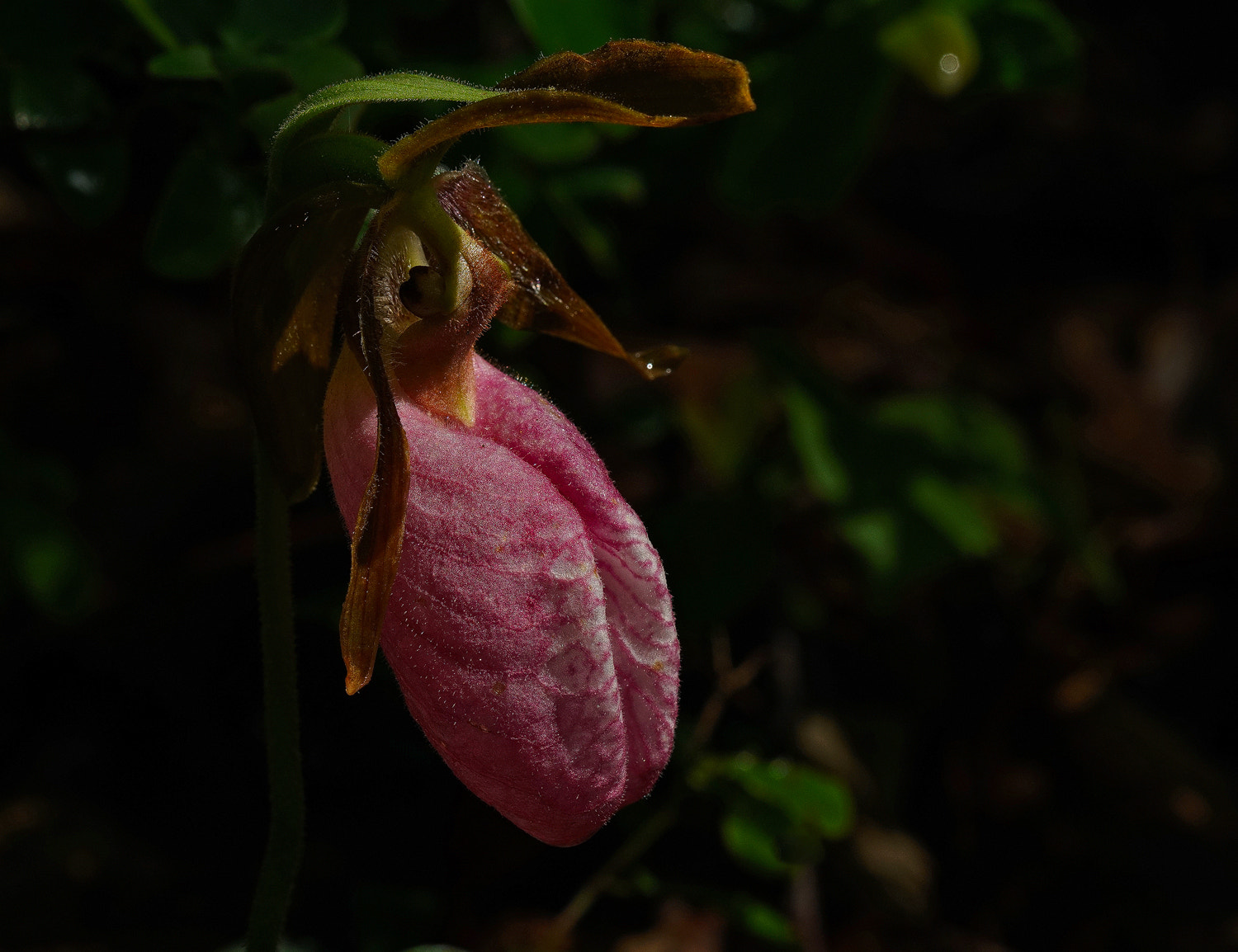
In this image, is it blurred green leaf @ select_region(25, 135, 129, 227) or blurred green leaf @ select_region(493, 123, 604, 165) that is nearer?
blurred green leaf @ select_region(25, 135, 129, 227)

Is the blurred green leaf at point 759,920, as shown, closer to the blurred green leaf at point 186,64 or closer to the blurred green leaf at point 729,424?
the blurred green leaf at point 729,424

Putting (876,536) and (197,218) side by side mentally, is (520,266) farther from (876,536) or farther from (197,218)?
(876,536)

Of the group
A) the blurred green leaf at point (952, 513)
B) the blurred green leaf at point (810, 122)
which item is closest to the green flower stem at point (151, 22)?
the blurred green leaf at point (810, 122)

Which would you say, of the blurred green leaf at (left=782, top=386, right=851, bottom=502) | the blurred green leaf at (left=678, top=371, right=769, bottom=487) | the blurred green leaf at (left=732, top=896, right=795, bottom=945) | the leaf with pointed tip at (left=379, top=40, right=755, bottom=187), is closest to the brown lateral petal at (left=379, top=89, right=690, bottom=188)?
the leaf with pointed tip at (left=379, top=40, right=755, bottom=187)

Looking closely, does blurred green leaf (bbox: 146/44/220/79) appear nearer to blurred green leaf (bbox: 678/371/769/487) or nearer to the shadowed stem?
the shadowed stem

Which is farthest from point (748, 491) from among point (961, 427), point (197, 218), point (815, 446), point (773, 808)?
point (197, 218)
